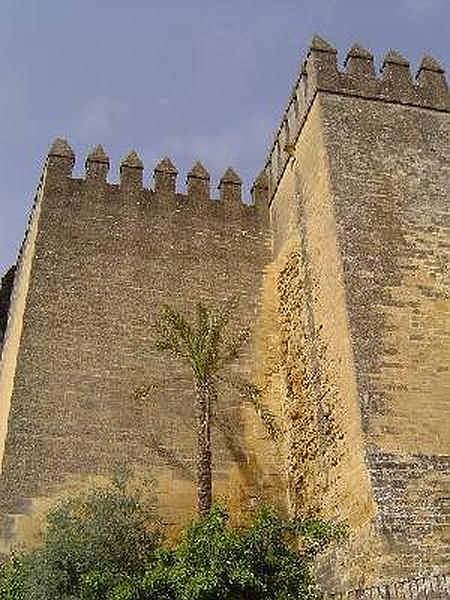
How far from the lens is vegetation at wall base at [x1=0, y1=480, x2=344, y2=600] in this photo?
7.74m

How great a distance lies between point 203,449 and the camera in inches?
406

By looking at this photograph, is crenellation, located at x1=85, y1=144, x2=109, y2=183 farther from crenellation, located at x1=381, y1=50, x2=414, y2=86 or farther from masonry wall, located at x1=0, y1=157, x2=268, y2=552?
crenellation, located at x1=381, y1=50, x2=414, y2=86

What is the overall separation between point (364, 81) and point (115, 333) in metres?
5.49

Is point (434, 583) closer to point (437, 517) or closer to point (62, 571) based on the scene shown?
point (437, 517)

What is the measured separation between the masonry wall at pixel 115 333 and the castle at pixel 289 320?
1.0 inches

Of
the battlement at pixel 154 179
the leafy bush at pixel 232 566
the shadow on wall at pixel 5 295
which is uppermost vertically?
the battlement at pixel 154 179

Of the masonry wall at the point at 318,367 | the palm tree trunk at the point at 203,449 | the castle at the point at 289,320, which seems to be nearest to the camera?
the masonry wall at the point at 318,367

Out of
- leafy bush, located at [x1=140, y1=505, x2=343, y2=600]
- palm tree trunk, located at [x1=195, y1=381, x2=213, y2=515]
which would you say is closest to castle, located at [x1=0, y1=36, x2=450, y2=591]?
leafy bush, located at [x1=140, y1=505, x2=343, y2=600]

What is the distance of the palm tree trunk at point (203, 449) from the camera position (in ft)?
32.8

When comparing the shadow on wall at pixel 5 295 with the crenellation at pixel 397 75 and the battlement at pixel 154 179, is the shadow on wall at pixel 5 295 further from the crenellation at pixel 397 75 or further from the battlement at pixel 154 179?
the crenellation at pixel 397 75

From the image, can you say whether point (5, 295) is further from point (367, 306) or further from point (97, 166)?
point (367, 306)

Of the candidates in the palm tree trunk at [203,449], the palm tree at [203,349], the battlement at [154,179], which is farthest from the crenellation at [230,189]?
the palm tree trunk at [203,449]

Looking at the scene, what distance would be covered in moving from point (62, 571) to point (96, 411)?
2.97 metres

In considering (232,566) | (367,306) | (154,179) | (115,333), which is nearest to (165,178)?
(154,179)
